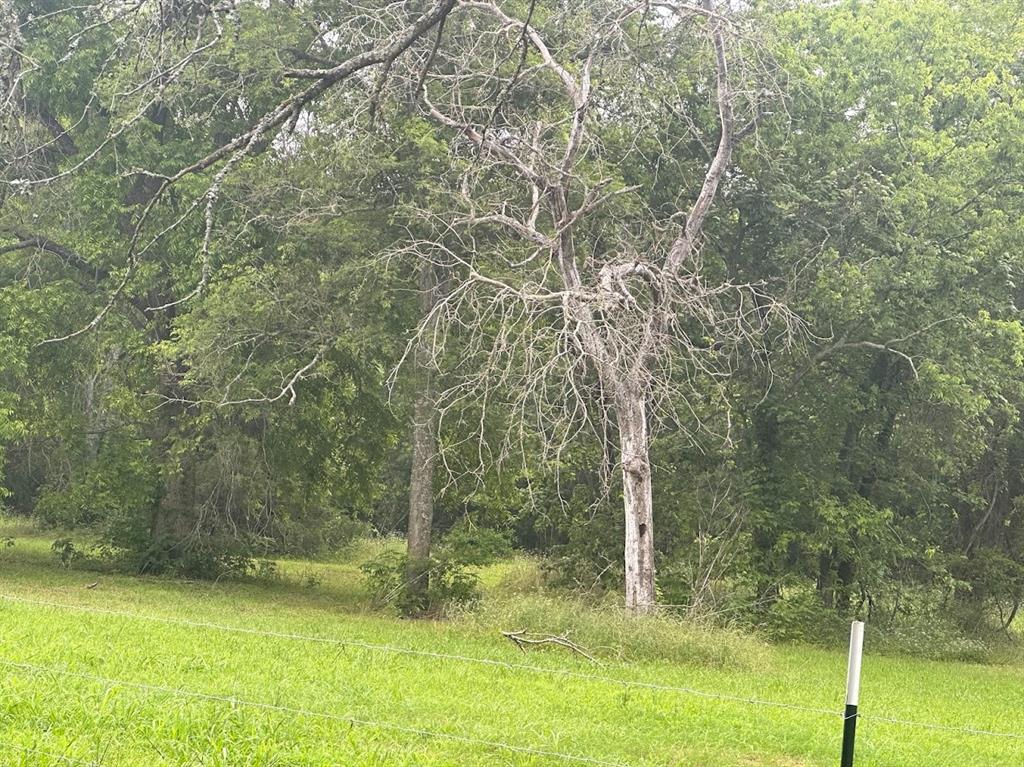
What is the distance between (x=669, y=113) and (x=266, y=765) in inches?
586

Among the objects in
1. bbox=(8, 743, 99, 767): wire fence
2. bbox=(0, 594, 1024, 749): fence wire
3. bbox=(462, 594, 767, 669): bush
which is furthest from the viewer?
bbox=(462, 594, 767, 669): bush

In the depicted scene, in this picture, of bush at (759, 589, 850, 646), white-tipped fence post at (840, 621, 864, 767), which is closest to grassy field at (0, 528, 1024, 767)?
white-tipped fence post at (840, 621, 864, 767)

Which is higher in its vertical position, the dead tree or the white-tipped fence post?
the dead tree

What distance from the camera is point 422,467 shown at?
19.2m

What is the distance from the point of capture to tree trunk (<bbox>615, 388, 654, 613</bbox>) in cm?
1484

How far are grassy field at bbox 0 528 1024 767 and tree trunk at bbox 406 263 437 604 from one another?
2.77m

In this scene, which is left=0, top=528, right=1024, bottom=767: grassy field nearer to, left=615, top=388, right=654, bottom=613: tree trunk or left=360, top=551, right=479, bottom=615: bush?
left=615, top=388, right=654, bottom=613: tree trunk

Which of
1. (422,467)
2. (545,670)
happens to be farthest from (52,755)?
(422,467)

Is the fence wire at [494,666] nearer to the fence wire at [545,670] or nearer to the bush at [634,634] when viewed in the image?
the fence wire at [545,670]

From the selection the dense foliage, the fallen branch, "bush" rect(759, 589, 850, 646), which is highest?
the dense foliage

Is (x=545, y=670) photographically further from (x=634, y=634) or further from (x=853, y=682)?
(x=634, y=634)

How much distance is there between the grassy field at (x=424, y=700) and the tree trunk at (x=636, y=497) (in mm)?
1300

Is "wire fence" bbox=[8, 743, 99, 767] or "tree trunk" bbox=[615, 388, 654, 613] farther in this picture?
"tree trunk" bbox=[615, 388, 654, 613]

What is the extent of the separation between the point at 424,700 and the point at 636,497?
6.51 meters
